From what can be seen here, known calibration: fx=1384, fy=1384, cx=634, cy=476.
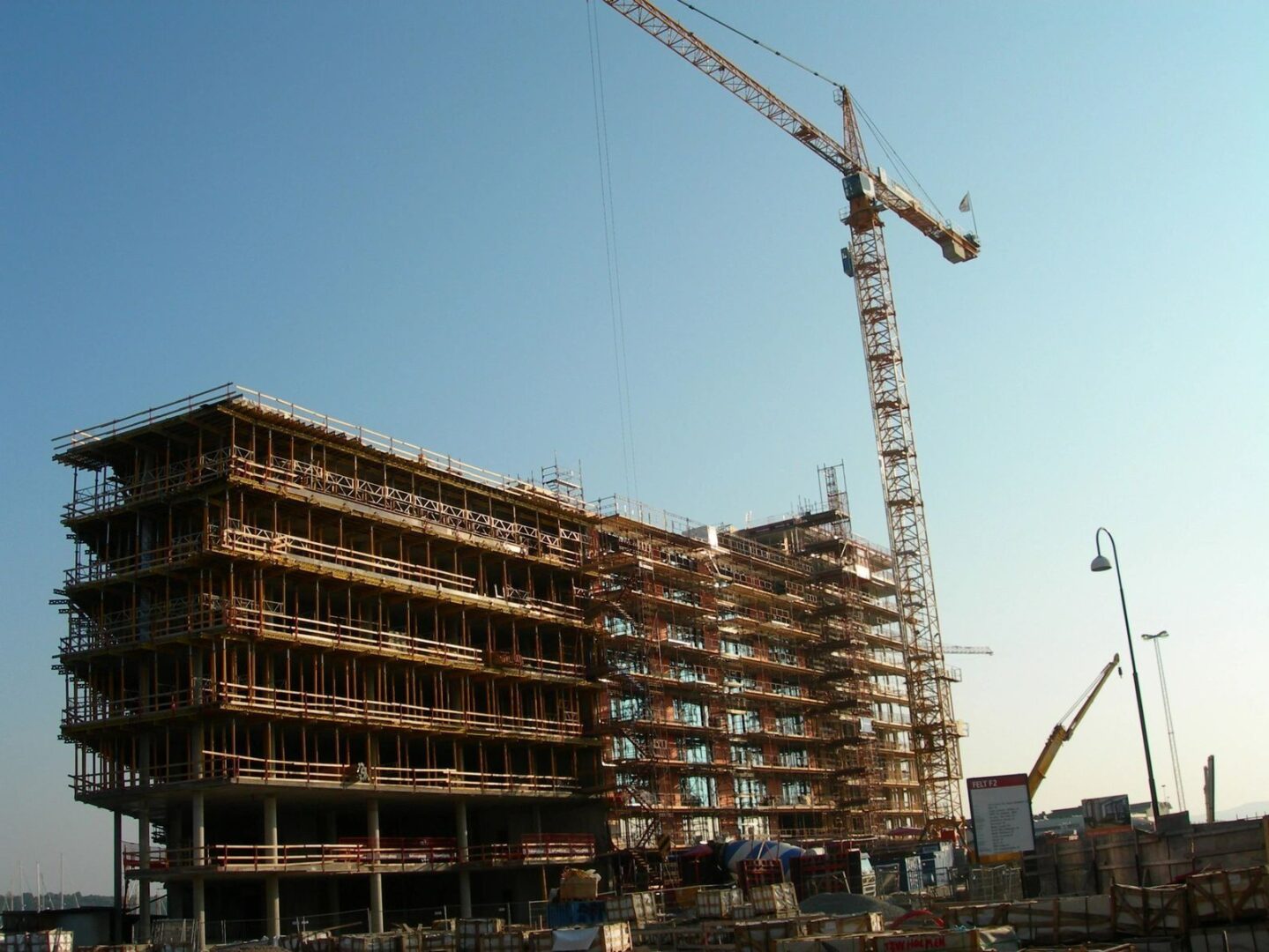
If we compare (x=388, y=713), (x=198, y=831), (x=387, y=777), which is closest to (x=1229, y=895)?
(x=388, y=713)

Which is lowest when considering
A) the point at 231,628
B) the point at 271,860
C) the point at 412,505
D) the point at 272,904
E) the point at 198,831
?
the point at 272,904

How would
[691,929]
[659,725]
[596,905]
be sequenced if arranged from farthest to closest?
[659,725]
[596,905]
[691,929]

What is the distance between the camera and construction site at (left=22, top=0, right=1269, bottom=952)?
44594 mm

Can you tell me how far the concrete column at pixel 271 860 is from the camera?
177ft

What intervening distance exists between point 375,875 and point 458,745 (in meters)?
8.68

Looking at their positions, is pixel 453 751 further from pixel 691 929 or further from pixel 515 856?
pixel 691 929

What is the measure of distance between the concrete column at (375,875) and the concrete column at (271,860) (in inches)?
173

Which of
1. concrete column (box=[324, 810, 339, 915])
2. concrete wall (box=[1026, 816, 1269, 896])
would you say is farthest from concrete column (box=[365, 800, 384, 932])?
concrete wall (box=[1026, 816, 1269, 896])

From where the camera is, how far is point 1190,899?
3619 cm

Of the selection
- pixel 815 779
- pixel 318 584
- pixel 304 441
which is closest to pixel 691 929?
pixel 318 584

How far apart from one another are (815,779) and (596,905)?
144 ft

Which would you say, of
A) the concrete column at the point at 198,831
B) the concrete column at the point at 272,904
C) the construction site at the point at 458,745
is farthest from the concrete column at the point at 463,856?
the concrete column at the point at 198,831

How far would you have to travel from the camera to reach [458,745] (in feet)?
217

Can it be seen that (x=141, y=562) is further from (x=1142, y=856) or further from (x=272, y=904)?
(x=1142, y=856)
